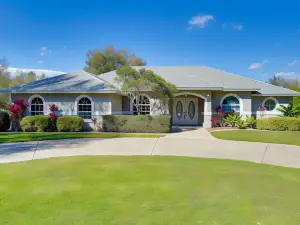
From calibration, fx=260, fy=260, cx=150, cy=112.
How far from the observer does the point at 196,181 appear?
645 cm

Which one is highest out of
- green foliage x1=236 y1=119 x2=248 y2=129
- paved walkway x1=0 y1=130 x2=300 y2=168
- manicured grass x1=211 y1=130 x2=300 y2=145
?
green foliage x1=236 y1=119 x2=248 y2=129

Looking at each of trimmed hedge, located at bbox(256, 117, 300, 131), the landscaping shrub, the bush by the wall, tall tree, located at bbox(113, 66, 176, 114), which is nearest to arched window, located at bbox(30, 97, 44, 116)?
the bush by the wall

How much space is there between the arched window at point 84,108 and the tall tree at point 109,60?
102 feet

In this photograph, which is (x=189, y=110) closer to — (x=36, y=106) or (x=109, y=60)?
(x=36, y=106)

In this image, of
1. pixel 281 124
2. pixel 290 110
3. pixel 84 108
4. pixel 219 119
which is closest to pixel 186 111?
pixel 219 119

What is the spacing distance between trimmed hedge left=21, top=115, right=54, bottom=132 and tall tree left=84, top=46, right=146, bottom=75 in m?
32.5

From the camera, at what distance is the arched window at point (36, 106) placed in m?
20.9

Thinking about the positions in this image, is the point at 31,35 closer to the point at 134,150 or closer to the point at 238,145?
the point at 134,150

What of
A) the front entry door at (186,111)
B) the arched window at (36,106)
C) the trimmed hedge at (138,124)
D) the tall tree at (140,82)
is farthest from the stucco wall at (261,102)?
the arched window at (36,106)

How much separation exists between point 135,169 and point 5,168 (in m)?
4.01

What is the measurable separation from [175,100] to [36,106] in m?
12.1

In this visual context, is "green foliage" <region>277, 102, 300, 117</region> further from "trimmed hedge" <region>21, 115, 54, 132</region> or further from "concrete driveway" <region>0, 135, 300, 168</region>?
"trimmed hedge" <region>21, 115, 54, 132</region>

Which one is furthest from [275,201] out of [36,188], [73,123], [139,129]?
[73,123]

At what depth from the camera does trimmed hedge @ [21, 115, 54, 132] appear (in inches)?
742
